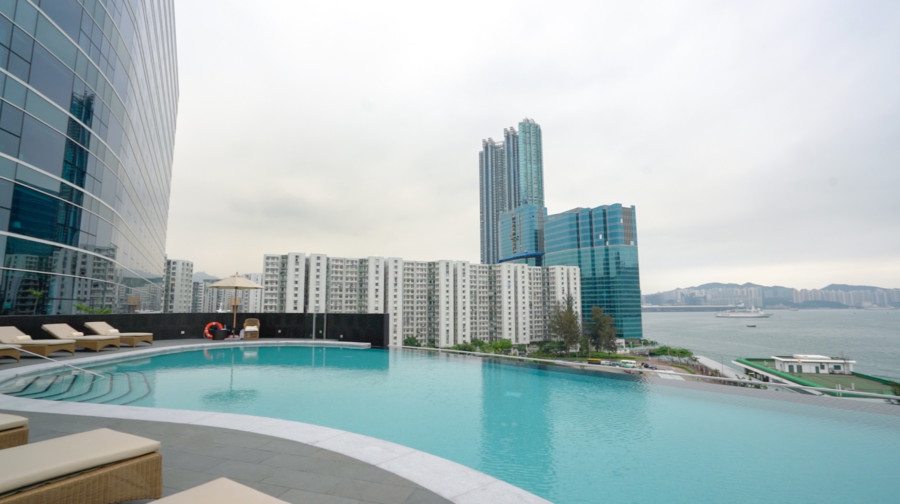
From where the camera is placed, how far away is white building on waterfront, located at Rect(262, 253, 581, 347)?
254ft

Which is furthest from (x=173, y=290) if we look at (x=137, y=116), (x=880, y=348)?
(x=880, y=348)

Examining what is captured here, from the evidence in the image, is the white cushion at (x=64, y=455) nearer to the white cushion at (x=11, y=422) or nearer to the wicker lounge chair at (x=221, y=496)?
the white cushion at (x=11, y=422)

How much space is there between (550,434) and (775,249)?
82.2 meters

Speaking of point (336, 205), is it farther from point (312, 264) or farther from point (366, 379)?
point (312, 264)

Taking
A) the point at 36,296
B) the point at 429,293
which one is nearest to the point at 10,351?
the point at 36,296

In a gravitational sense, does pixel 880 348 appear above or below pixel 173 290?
Result: below

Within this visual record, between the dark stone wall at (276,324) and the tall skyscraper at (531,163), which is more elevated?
the tall skyscraper at (531,163)

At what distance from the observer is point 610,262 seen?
92938mm

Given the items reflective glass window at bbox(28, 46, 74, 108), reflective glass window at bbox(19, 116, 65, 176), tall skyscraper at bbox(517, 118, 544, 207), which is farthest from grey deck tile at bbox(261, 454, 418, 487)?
tall skyscraper at bbox(517, 118, 544, 207)

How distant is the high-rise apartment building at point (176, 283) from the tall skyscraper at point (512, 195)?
9362 cm

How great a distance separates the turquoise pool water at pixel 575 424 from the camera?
4.07 meters

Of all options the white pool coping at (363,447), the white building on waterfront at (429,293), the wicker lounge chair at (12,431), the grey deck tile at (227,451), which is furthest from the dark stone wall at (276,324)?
the white building on waterfront at (429,293)

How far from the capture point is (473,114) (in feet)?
66.4

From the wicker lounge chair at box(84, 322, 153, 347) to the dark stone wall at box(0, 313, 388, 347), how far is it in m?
1.37
